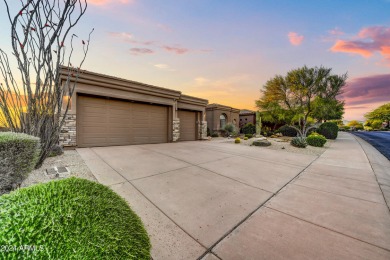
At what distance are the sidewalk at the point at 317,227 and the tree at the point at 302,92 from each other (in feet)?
43.4

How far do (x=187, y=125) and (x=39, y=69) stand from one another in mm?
9709

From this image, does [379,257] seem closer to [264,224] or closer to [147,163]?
[264,224]

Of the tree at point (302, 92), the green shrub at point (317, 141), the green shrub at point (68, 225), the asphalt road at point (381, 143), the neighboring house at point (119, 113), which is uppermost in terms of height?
the tree at point (302, 92)

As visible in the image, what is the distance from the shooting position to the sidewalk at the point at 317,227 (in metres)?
1.71

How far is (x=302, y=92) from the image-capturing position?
1523cm

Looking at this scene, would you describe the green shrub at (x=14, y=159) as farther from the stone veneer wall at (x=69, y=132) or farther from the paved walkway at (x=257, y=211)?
the stone veneer wall at (x=69, y=132)

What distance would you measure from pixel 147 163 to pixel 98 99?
560 cm

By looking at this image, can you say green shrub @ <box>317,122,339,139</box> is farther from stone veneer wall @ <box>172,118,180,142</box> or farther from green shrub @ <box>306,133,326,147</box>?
stone veneer wall @ <box>172,118,180,142</box>

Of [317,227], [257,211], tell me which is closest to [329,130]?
[317,227]

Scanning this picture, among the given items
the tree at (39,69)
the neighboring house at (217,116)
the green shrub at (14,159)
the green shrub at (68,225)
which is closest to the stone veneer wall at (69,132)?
the tree at (39,69)

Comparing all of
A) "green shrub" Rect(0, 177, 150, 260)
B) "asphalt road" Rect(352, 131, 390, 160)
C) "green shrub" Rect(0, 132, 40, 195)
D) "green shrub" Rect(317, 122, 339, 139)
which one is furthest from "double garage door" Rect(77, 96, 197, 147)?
"green shrub" Rect(317, 122, 339, 139)

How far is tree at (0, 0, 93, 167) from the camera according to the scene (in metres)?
3.51

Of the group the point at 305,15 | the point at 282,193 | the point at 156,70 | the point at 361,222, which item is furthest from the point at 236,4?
the point at 361,222

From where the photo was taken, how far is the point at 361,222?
7.40 ft
